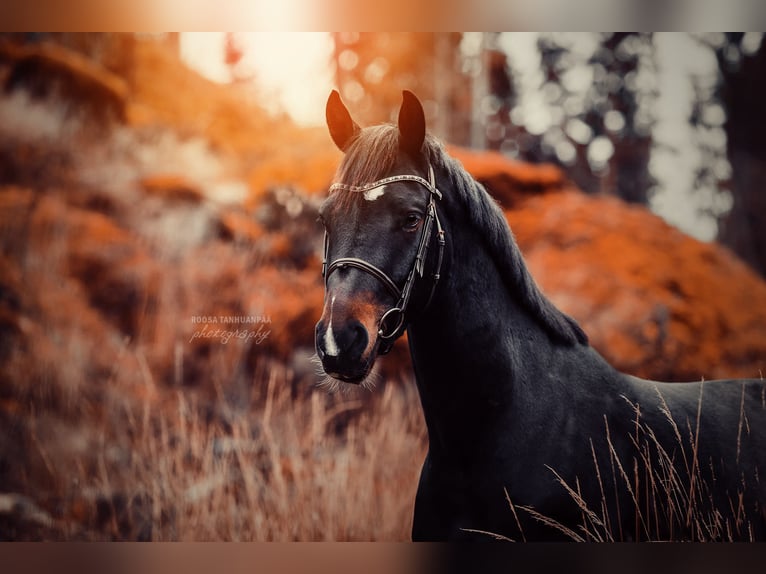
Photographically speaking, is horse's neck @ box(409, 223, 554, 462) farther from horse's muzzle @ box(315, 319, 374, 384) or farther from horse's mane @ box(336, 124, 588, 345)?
horse's muzzle @ box(315, 319, 374, 384)

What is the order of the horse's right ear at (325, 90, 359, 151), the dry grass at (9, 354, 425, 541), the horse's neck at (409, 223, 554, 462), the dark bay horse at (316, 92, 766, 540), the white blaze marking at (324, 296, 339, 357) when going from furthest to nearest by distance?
the dry grass at (9, 354, 425, 541) < the horse's right ear at (325, 90, 359, 151) < the horse's neck at (409, 223, 554, 462) < the dark bay horse at (316, 92, 766, 540) < the white blaze marking at (324, 296, 339, 357)

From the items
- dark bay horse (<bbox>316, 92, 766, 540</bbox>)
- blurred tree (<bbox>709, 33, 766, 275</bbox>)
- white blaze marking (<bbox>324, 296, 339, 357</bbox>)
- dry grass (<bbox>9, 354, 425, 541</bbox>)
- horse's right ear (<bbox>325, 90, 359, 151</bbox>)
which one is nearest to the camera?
white blaze marking (<bbox>324, 296, 339, 357</bbox>)

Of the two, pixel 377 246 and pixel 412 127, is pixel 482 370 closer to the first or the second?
pixel 377 246

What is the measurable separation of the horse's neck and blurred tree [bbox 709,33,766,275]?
64.9 inches

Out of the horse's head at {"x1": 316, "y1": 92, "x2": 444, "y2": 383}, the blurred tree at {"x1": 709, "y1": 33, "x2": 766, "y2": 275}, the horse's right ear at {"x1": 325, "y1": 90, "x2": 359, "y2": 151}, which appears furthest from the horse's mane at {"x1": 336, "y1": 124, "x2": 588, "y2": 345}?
the blurred tree at {"x1": 709, "y1": 33, "x2": 766, "y2": 275}

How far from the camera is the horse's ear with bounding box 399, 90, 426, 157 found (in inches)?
84.0

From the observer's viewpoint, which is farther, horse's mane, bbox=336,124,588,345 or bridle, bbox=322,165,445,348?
horse's mane, bbox=336,124,588,345

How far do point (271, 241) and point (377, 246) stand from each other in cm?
127

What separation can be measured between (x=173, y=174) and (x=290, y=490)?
174cm

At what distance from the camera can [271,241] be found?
313 cm

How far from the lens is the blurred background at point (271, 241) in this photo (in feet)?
9.76

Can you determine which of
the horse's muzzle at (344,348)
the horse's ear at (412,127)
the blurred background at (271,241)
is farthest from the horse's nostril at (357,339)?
the blurred background at (271,241)

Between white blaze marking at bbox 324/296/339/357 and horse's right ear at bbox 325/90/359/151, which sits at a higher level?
horse's right ear at bbox 325/90/359/151
